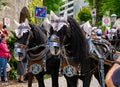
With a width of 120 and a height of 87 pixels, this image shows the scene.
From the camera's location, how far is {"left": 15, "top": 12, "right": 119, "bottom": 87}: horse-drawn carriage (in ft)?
27.4

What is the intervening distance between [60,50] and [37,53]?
1108mm

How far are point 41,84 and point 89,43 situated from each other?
1.52m

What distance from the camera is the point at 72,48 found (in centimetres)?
846

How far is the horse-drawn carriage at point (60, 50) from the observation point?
834 cm

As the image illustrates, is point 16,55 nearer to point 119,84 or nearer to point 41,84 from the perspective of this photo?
point 41,84

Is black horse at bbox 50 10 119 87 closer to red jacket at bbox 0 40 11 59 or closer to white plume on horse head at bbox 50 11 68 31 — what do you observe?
white plume on horse head at bbox 50 11 68 31

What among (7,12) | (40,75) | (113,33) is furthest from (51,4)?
(40,75)

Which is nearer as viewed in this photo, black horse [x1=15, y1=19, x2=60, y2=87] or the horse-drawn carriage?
the horse-drawn carriage

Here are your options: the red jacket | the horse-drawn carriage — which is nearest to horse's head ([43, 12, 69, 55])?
the horse-drawn carriage

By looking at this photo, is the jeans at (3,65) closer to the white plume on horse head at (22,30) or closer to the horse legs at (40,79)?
the horse legs at (40,79)

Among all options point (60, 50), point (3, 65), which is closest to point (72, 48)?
point (60, 50)

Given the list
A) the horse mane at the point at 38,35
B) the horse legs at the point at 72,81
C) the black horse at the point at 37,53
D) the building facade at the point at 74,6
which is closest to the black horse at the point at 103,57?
the horse legs at the point at 72,81

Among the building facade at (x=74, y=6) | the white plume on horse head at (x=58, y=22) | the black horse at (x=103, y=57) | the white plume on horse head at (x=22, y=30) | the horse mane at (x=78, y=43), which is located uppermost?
the white plume on horse head at (x=58, y=22)

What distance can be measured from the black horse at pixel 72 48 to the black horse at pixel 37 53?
0.52 metres
